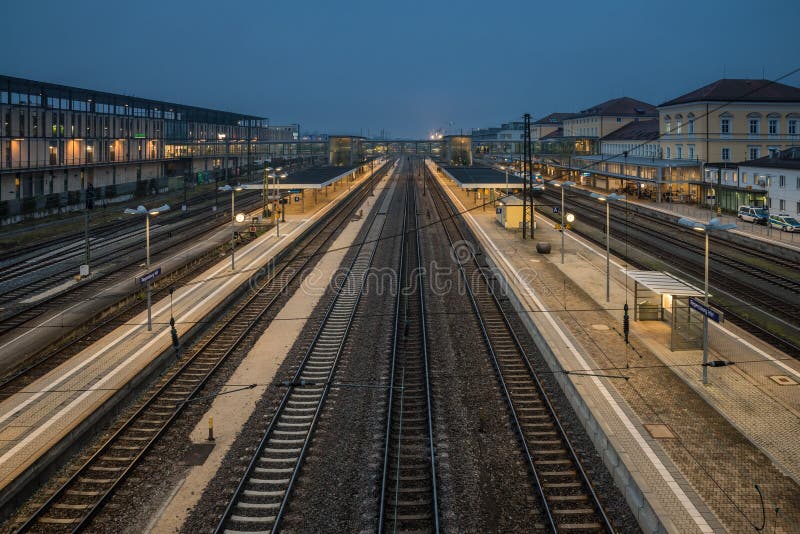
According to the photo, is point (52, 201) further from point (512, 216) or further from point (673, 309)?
point (673, 309)

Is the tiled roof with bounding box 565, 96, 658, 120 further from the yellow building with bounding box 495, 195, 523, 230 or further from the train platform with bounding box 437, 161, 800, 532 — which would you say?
the train platform with bounding box 437, 161, 800, 532

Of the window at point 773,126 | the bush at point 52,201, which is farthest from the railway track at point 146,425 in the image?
the window at point 773,126

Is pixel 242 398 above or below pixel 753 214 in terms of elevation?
below

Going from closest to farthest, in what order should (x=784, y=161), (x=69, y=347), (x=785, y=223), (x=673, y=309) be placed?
1. (x=673, y=309)
2. (x=69, y=347)
3. (x=785, y=223)
4. (x=784, y=161)

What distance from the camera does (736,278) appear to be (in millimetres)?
30266

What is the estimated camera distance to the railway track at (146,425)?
36.3 ft

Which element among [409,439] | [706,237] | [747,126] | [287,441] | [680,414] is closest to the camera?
[287,441]

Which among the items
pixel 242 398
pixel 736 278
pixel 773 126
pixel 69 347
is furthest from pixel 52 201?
pixel 773 126

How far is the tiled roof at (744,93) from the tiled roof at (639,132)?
12.1 meters

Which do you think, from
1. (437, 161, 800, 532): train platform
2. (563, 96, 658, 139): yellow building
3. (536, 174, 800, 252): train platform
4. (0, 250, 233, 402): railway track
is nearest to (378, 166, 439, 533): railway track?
(437, 161, 800, 532): train platform

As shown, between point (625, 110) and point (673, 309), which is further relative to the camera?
point (625, 110)

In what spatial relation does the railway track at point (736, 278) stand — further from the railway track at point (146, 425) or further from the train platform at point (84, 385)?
the train platform at point (84, 385)

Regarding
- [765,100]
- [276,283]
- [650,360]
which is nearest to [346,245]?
[276,283]

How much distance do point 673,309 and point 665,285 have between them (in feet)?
5.31
